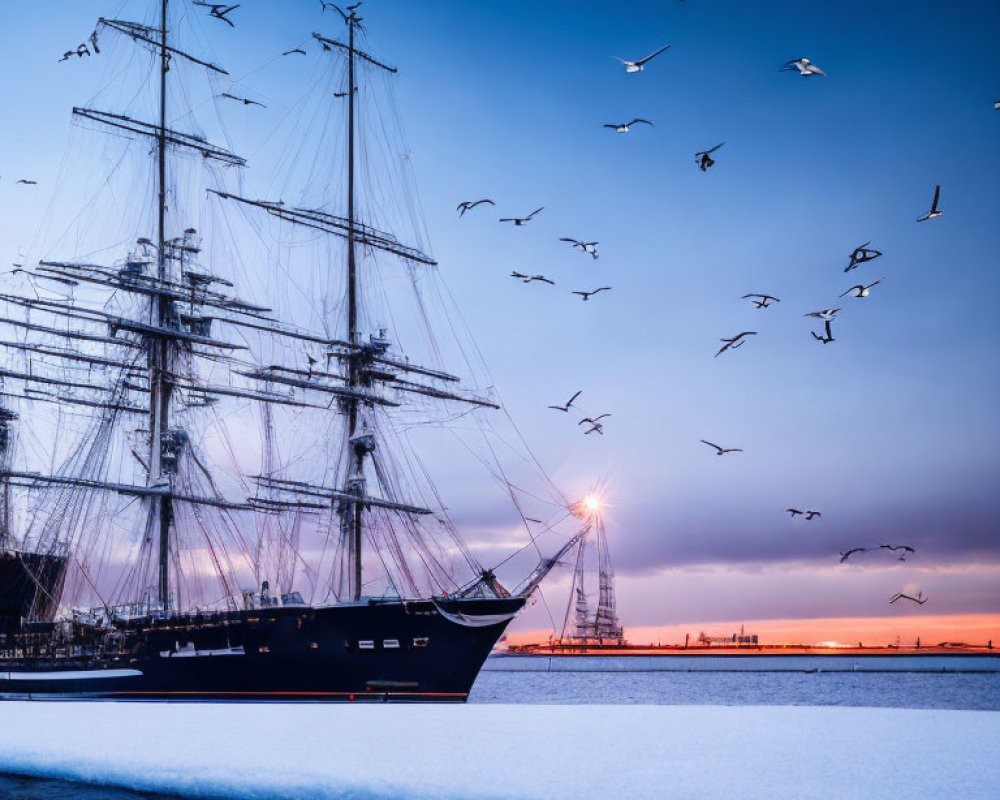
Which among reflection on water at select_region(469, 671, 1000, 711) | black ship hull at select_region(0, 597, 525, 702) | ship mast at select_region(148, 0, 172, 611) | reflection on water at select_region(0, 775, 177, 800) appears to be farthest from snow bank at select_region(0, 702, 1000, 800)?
reflection on water at select_region(469, 671, 1000, 711)

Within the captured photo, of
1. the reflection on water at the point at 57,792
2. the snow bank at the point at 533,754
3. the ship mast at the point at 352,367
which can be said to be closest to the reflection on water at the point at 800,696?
the ship mast at the point at 352,367

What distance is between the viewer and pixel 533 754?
22328 mm

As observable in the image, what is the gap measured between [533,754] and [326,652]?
33.5m

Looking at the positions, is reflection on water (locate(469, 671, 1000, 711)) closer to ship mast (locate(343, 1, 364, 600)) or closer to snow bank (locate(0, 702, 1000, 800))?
ship mast (locate(343, 1, 364, 600))

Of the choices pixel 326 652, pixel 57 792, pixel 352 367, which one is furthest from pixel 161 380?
pixel 57 792

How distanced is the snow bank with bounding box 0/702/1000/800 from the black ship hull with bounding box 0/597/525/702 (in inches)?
783

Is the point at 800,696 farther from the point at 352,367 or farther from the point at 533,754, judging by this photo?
the point at 533,754

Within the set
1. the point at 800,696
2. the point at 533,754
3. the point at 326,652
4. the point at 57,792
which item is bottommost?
the point at 800,696

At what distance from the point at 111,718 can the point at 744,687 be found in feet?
354

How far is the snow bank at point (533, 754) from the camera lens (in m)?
18.4

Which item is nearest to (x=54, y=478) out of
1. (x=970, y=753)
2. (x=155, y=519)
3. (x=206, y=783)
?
(x=155, y=519)

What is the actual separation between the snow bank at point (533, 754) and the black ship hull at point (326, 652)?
19885 mm

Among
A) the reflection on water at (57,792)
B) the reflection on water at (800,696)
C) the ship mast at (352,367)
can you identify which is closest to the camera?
the reflection on water at (57,792)

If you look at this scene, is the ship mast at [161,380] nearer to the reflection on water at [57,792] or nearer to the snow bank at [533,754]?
the snow bank at [533,754]
